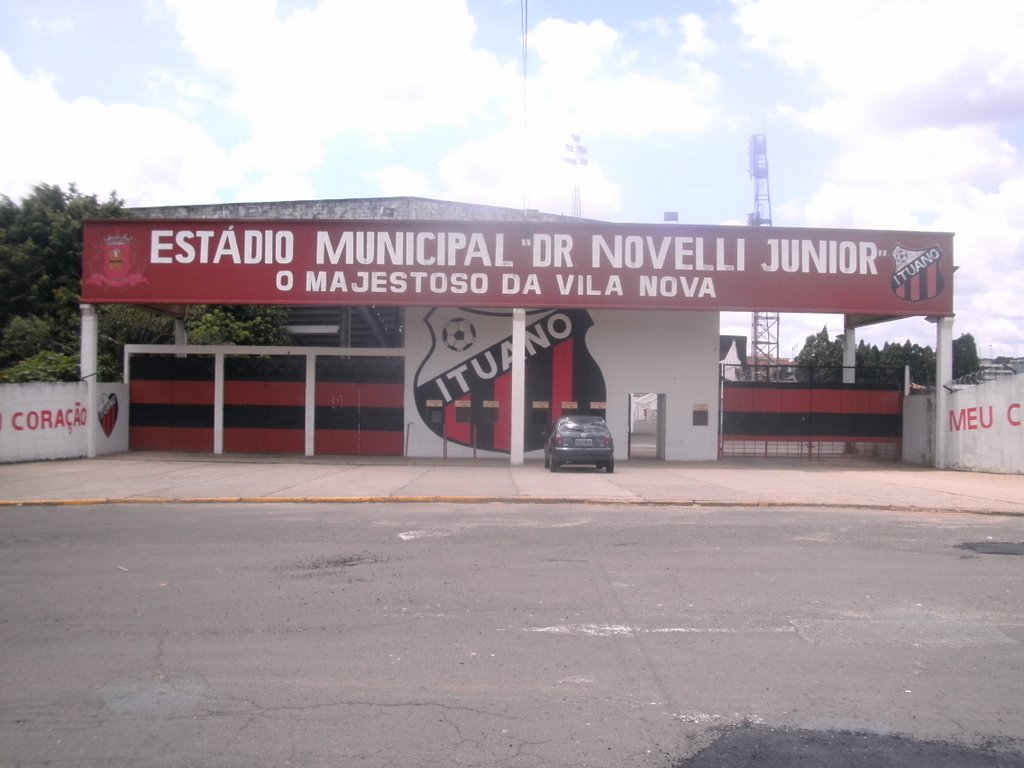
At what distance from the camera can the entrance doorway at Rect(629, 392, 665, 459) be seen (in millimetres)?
26938

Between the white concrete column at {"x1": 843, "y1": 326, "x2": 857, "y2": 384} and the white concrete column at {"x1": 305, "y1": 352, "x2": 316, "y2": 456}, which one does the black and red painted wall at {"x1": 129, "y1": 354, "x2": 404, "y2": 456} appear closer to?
the white concrete column at {"x1": 305, "y1": 352, "x2": 316, "y2": 456}

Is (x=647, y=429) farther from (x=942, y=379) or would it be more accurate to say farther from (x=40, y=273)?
(x=40, y=273)

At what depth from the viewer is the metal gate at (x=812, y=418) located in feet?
90.7

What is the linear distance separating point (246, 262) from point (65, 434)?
6.74 m

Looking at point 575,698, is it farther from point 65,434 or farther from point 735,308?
point 65,434

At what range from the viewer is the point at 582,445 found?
840 inches

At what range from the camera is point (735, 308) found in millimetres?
24016

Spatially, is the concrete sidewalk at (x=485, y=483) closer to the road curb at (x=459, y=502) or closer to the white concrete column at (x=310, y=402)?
the road curb at (x=459, y=502)

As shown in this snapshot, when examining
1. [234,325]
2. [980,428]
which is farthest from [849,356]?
[234,325]

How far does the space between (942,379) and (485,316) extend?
13438 millimetres

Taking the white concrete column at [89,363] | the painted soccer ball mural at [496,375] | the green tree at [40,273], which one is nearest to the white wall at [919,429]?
the painted soccer ball mural at [496,375]

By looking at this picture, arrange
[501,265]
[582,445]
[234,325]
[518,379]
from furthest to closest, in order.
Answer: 1. [234,325]
2. [501,265]
3. [518,379]
4. [582,445]

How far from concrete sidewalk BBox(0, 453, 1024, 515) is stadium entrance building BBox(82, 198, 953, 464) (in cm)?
161

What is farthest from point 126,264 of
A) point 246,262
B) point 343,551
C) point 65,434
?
point 343,551
